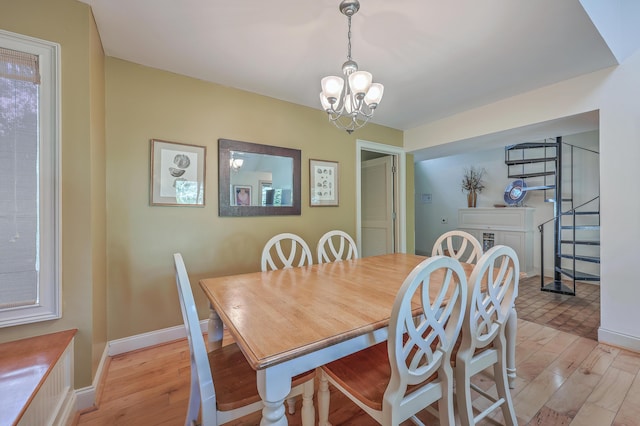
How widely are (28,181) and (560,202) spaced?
5716 millimetres

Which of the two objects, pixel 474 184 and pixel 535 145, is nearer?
pixel 535 145

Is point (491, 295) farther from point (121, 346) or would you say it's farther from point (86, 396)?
point (121, 346)

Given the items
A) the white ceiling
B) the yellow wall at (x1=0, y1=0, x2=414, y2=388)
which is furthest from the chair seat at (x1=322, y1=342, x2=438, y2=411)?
the white ceiling

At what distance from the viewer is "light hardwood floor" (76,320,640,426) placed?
141 cm

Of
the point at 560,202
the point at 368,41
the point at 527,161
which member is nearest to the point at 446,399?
the point at 368,41

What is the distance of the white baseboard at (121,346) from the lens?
4.85 feet

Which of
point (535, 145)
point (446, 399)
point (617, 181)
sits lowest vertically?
point (446, 399)

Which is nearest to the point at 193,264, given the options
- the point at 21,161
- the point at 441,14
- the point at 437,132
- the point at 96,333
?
the point at 96,333

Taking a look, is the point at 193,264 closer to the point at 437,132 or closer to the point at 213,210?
the point at 213,210

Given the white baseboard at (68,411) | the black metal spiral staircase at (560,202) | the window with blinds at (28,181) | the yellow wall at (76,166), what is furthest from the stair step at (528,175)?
the white baseboard at (68,411)

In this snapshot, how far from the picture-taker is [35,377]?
107 cm

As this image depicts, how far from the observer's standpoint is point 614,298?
7.13ft

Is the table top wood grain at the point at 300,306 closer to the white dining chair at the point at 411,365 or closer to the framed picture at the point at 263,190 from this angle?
the white dining chair at the point at 411,365

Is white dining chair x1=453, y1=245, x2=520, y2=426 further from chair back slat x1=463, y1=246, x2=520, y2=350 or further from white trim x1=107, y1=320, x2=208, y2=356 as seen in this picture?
white trim x1=107, y1=320, x2=208, y2=356
